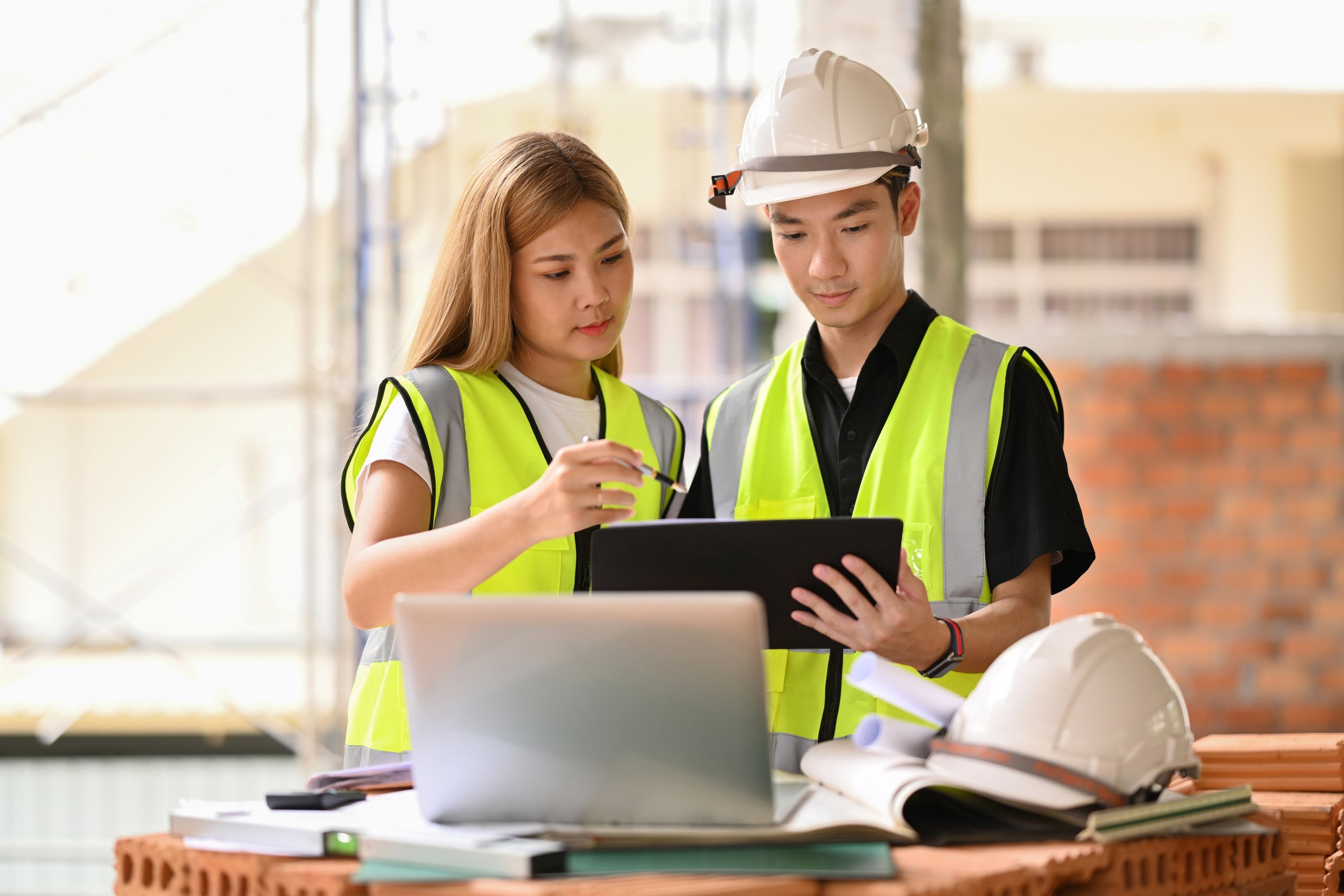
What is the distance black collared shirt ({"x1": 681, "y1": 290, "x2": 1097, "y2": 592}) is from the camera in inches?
90.0

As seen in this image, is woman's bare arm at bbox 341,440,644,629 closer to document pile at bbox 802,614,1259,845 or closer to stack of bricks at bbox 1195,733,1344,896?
document pile at bbox 802,614,1259,845

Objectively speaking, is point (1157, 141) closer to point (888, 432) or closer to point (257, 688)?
point (257, 688)

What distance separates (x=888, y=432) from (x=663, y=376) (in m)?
10.9

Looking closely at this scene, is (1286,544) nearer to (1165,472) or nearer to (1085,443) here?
(1165,472)

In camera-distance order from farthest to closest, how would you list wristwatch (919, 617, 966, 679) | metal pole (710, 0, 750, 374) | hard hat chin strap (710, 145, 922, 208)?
metal pole (710, 0, 750, 374) < hard hat chin strap (710, 145, 922, 208) < wristwatch (919, 617, 966, 679)

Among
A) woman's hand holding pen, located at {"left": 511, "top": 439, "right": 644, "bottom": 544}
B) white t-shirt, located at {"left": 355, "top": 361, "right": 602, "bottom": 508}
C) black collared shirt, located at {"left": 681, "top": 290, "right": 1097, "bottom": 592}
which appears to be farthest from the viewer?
white t-shirt, located at {"left": 355, "top": 361, "right": 602, "bottom": 508}

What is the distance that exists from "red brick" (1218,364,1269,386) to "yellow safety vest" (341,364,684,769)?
4882 mm

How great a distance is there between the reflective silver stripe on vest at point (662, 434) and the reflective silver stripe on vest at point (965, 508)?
1.97ft

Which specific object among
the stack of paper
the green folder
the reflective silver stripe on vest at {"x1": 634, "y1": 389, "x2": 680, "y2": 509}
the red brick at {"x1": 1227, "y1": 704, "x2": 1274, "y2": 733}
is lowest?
the red brick at {"x1": 1227, "y1": 704, "x2": 1274, "y2": 733}

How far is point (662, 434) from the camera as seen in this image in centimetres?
279

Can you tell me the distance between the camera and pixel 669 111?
8.48 metres

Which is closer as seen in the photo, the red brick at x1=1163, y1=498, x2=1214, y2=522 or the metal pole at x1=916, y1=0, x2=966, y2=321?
the metal pole at x1=916, y1=0, x2=966, y2=321

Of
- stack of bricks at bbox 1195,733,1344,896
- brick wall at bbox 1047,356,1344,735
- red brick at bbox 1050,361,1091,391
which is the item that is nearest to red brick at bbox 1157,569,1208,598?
brick wall at bbox 1047,356,1344,735

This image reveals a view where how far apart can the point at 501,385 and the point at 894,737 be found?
1.08m
